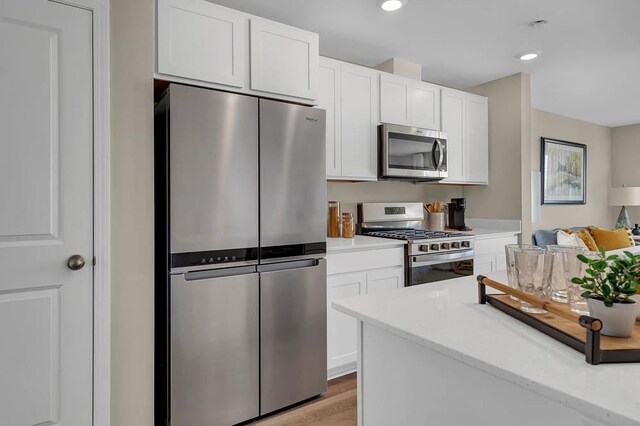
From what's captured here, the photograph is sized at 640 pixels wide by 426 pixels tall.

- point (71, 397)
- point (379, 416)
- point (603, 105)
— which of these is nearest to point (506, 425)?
point (379, 416)

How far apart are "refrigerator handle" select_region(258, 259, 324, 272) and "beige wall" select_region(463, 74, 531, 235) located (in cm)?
245

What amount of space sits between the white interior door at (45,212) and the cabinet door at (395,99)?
7.01 ft

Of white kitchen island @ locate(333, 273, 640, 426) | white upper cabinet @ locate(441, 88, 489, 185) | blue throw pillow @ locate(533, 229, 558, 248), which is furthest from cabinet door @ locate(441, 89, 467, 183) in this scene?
→ white kitchen island @ locate(333, 273, 640, 426)

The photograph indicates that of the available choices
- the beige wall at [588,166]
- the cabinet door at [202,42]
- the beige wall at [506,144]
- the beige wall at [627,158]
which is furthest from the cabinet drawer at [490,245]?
the beige wall at [627,158]

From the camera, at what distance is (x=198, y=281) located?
188cm

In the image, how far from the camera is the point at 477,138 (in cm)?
384

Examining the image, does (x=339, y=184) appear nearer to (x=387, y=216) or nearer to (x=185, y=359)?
(x=387, y=216)

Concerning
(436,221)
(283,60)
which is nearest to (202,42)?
(283,60)

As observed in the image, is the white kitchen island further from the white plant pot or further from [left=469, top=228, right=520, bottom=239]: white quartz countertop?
[left=469, top=228, right=520, bottom=239]: white quartz countertop

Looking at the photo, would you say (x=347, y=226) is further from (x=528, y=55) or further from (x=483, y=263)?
(x=528, y=55)

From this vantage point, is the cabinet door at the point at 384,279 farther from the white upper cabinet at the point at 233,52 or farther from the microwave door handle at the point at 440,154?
the white upper cabinet at the point at 233,52

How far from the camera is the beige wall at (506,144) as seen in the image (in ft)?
12.1

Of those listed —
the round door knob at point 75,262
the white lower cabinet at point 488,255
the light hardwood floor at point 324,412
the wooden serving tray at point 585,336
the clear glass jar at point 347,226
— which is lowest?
the light hardwood floor at point 324,412

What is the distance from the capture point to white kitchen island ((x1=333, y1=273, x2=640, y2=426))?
64 cm
